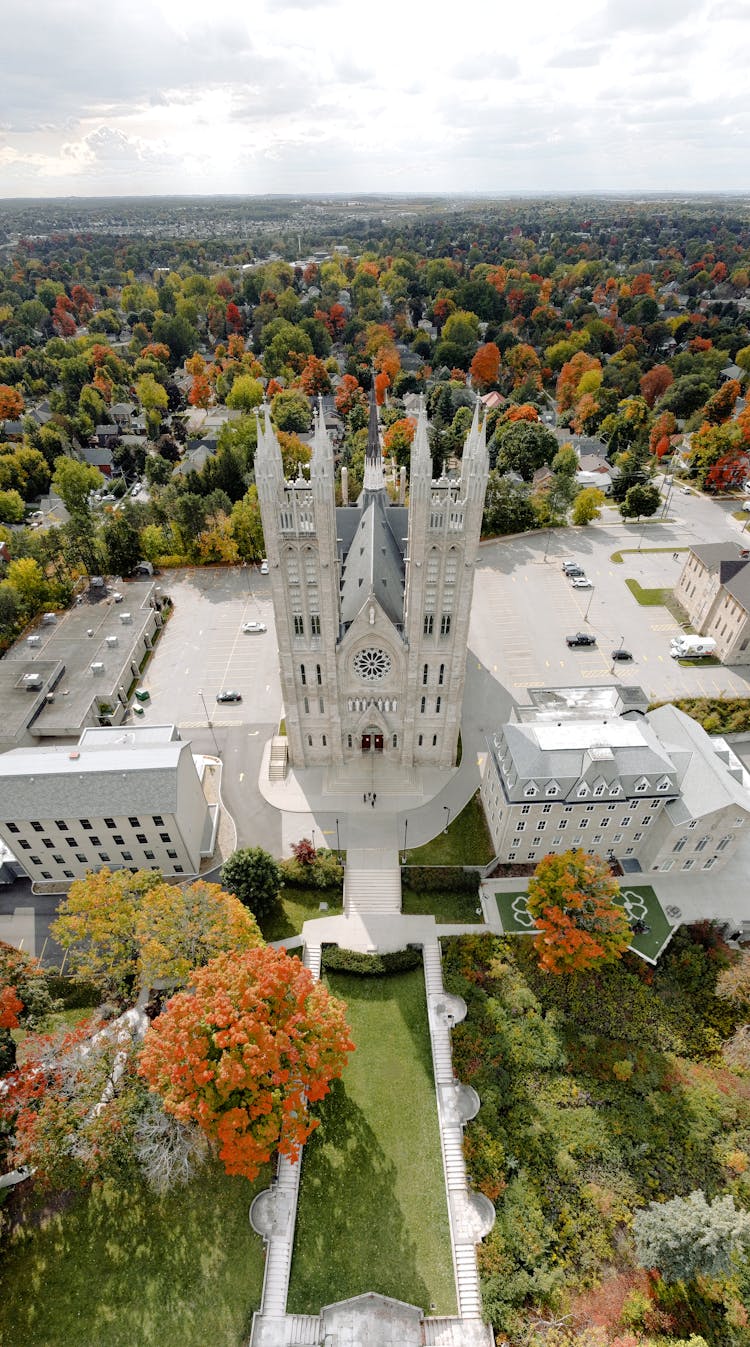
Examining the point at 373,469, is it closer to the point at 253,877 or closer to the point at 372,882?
the point at 372,882

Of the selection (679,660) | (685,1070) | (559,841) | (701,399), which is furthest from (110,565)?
(701,399)

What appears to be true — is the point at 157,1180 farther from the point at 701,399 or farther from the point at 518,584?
the point at 701,399

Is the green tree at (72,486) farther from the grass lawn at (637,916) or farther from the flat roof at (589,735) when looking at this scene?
the grass lawn at (637,916)

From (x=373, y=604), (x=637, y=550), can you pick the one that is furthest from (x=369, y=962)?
(x=637, y=550)

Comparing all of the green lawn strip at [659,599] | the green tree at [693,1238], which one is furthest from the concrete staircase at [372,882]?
the green lawn strip at [659,599]

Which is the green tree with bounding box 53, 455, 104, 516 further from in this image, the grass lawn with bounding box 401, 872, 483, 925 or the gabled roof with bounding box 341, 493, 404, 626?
the grass lawn with bounding box 401, 872, 483, 925

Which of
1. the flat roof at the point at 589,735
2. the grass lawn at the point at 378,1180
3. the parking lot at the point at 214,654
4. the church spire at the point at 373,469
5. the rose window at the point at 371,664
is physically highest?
the church spire at the point at 373,469

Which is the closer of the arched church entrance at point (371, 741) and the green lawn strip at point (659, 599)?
the arched church entrance at point (371, 741)
